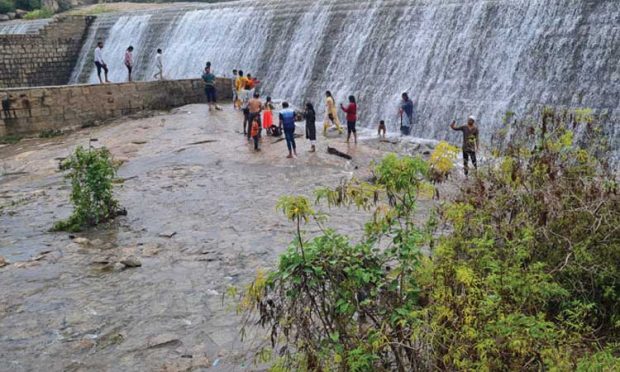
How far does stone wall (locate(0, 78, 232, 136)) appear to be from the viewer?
1652 cm

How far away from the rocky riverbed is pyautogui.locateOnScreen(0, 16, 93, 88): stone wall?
→ 559 inches

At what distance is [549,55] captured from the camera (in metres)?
12.0

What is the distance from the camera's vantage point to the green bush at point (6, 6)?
115 feet

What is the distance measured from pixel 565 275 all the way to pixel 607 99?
23.6ft

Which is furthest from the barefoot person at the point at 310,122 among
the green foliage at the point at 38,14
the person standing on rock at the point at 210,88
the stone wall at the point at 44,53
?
the green foliage at the point at 38,14

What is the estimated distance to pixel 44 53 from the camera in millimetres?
26922

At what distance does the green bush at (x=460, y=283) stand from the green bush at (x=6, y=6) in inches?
1454

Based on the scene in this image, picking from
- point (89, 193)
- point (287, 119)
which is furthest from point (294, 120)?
point (89, 193)

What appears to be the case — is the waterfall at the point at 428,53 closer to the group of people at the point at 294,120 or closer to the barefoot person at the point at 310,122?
the group of people at the point at 294,120

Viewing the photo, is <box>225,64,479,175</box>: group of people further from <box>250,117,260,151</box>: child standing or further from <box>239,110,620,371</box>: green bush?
<box>239,110,620,371</box>: green bush

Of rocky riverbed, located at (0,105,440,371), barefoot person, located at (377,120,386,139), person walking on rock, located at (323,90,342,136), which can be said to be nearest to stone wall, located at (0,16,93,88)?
rocky riverbed, located at (0,105,440,371)

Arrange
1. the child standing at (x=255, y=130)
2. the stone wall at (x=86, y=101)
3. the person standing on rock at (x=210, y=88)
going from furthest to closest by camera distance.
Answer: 1. the person standing on rock at (x=210, y=88)
2. the stone wall at (x=86, y=101)
3. the child standing at (x=255, y=130)

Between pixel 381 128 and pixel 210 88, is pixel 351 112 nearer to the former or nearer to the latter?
pixel 381 128

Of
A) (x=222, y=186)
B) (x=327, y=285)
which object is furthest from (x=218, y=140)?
(x=327, y=285)
